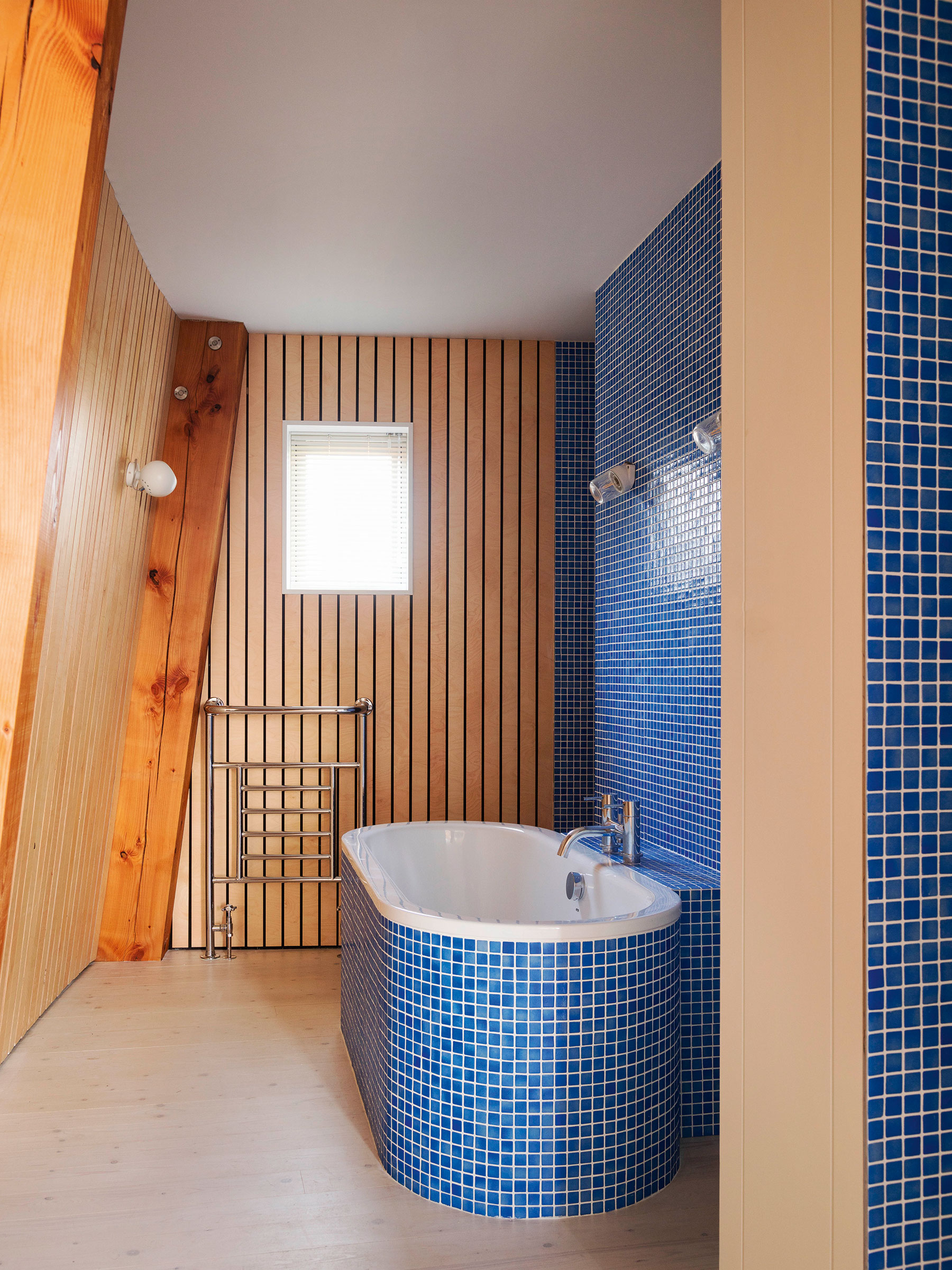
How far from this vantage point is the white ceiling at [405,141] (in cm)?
213

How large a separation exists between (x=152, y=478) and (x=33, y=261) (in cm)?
192

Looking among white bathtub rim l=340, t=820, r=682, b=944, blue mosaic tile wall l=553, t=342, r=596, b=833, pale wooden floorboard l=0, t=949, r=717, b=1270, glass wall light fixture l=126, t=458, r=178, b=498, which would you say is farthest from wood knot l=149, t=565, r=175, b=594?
white bathtub rim l=340, t=820, r=682, b=944

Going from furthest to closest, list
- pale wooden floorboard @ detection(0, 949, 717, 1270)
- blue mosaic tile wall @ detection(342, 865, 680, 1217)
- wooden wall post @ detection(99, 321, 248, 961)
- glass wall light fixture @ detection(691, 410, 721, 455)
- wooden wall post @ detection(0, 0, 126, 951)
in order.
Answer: wooden wall post @ detection(99, 321, 248, 961) < glass wall light fixture @ detection(691, 410, 721, 455) < blue mosaic tile wall @ detection(342, 865, 680, 1217) < pale wooden floorboard @ detection(0, 949, 717, 1270) < wooden wall post @ detection(0, 0, 126, 951)

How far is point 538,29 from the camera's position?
2137mm

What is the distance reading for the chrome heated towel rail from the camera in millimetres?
4090

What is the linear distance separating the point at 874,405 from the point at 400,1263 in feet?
6.18

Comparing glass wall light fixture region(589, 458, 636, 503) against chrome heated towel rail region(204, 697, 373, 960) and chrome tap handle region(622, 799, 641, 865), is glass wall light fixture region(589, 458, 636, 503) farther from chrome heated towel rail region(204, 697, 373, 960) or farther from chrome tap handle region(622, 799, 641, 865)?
chrome heated towel rail region(204, 697, 373, 960)

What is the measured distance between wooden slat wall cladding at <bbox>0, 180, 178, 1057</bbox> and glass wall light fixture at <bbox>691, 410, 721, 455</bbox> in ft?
5.66

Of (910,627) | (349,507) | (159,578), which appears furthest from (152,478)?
(910,627)

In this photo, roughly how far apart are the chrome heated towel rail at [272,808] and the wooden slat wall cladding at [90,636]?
1.45ft

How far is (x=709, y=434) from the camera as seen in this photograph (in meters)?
2.47

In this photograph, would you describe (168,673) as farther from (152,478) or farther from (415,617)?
(415,617)

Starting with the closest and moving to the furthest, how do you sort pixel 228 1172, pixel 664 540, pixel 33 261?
pixel 33 261 < pixel 228 1172 < pixel 664 540

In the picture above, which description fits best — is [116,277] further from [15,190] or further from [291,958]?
[291,958]
